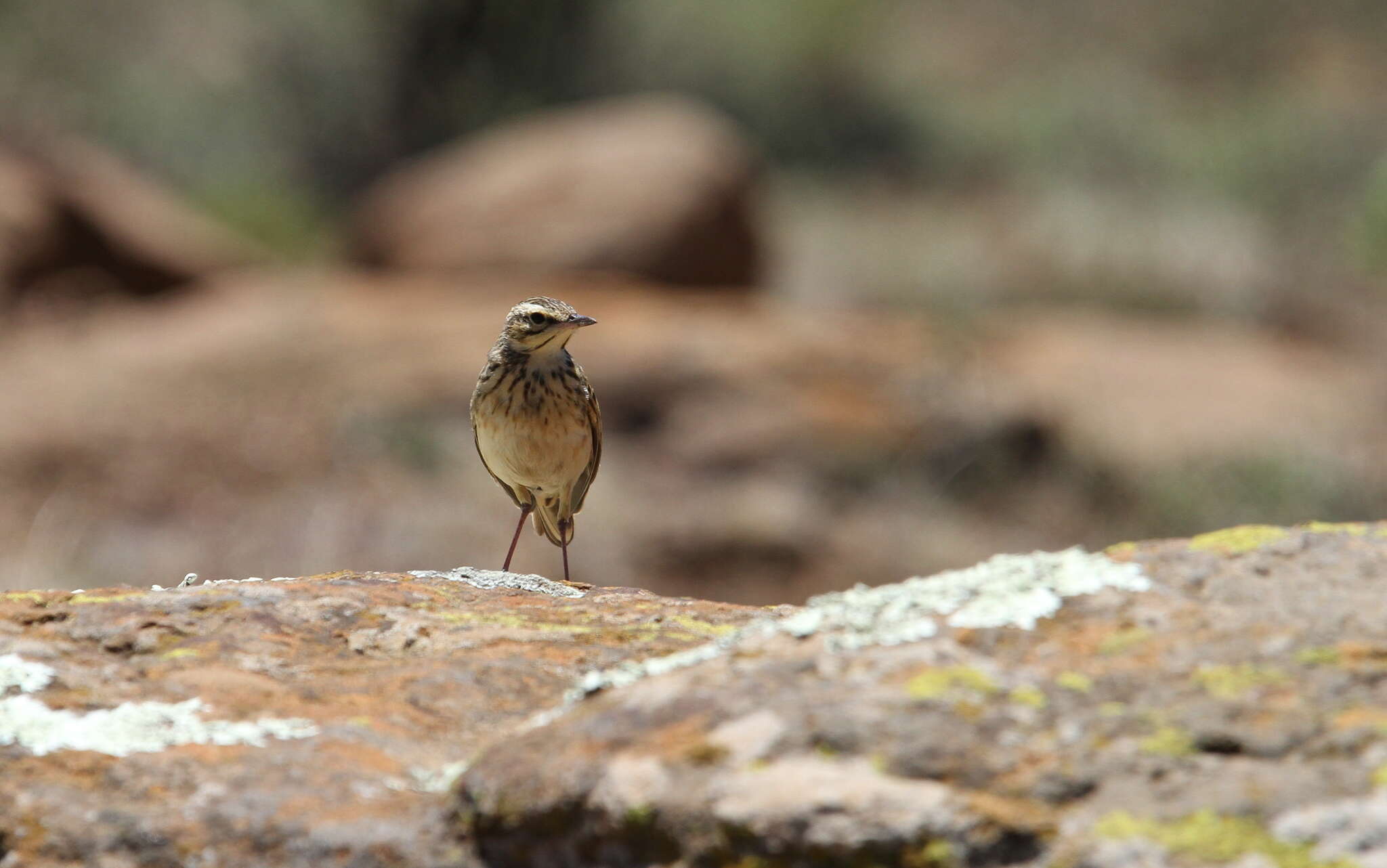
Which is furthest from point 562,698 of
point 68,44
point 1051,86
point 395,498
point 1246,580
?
point 1051,86

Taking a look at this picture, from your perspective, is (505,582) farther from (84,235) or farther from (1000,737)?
(84,235)

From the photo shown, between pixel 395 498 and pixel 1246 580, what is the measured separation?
485 inches

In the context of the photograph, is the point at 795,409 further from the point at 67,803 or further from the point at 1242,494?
the point at 67,803

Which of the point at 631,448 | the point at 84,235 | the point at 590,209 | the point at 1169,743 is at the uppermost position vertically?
the point at 590,209

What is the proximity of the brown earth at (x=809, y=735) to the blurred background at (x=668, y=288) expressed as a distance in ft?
29.4

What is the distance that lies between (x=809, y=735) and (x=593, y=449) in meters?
4.39

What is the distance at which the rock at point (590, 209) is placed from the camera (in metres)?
21.5

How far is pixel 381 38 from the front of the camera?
29.7 meters

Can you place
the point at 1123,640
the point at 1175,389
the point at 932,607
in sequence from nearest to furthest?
the point at 1123,640, the point at 932,607, the point at 1175,389

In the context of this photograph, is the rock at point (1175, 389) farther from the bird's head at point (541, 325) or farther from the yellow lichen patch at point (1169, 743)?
the yellow lichen patch at point (1169, 743)

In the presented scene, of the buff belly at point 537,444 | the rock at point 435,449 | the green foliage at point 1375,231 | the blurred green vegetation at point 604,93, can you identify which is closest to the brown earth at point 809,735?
the buff belly at point 537,444

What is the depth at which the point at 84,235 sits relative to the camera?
21219mm

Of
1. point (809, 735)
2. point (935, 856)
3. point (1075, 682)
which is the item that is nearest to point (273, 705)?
point (809, 735)

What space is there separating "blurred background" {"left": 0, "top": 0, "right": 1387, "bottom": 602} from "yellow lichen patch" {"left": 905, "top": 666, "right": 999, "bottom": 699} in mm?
9949
